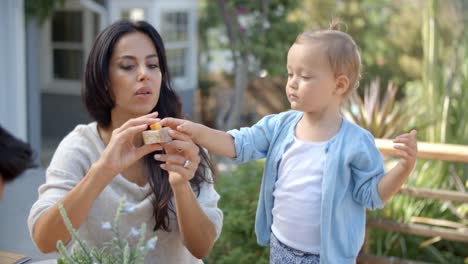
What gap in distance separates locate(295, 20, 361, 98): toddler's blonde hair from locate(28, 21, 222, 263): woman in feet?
1.57

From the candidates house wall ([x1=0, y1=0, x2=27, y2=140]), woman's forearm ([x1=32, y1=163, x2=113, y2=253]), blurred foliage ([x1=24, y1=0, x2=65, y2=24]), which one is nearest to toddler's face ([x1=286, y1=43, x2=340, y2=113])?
woman's forearm ([x1=32, y1=163, x2=113, y2=253])

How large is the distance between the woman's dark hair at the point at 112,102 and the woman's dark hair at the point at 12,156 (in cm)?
69

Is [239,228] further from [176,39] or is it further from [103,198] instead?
[176,39]

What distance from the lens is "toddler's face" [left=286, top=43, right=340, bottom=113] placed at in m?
1.94

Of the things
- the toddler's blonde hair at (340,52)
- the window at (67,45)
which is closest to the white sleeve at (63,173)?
the toddler's blonde hair at (340,52)

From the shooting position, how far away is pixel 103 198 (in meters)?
2.09

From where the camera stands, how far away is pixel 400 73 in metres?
14.2

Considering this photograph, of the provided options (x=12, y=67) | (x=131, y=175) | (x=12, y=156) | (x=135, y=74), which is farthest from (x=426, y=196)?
(x=12, y=67)

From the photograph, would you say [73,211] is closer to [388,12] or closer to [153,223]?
[153,223]

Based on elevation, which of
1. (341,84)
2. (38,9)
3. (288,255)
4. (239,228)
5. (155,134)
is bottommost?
(239,228)

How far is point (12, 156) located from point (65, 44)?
386 inches

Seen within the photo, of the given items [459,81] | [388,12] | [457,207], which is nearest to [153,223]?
[457,207]

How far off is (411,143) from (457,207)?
2699 millimetres

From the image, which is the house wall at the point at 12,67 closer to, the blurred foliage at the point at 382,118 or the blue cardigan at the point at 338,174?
the blurred foliage at the point at 382,118
